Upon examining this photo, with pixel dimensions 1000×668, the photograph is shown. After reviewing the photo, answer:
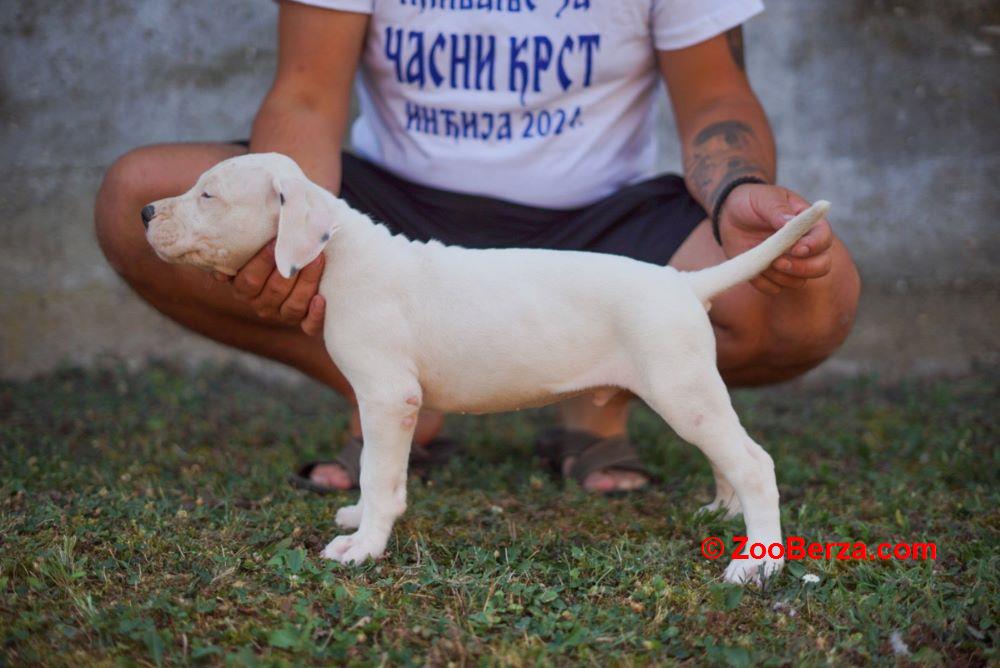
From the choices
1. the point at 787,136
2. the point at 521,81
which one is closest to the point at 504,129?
the point at 521,81

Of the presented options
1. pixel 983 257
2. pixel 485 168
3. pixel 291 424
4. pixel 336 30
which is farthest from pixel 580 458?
pixel 983 257

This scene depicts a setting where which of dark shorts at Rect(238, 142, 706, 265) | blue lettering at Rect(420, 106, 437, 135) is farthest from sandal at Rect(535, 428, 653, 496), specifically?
blue lettering at Rect(420, 106, 437, 135)

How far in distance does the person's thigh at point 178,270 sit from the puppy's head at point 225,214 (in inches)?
23.6

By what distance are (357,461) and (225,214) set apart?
1.07 metres

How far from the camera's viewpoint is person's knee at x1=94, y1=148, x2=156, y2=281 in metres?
3.24

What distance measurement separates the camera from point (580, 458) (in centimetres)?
344

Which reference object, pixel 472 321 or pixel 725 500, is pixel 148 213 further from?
pixel 725 500

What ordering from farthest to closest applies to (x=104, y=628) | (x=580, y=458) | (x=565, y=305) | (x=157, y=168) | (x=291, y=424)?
(x=291, y=424) < (x=580, y=458) < (x=157, y=168) < (x=565, y=305) < (x=104, y=628)

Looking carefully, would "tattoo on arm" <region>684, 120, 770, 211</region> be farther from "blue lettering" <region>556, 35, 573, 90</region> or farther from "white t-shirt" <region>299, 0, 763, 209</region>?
"blue lettering" <region>556, 35, 573, 90</region>

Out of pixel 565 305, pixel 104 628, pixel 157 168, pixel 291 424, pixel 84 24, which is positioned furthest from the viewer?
pixel 84 24

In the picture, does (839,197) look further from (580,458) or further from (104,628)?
(104,628)

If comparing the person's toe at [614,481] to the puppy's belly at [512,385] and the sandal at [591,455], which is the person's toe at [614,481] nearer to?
the sandal at [591,455]

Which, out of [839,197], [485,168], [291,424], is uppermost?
[485,168]

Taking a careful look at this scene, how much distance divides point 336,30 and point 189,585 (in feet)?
6.02
